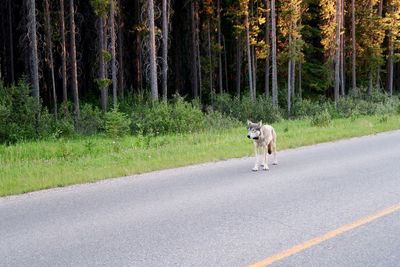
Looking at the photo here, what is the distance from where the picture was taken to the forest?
30.6m

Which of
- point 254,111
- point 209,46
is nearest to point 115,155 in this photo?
point 254,111

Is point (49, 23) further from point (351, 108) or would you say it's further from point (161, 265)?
point (161, 265)

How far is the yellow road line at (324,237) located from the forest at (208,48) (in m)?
20.1

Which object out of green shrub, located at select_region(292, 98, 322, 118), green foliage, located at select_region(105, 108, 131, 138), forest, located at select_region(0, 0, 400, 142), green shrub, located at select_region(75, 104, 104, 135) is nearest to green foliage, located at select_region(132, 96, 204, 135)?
green foliage, located at select_region(105, 108, 131, 138)

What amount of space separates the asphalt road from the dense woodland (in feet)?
62.2

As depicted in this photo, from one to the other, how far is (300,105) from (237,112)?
6951 mm

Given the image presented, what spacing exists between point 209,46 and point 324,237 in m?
33.0

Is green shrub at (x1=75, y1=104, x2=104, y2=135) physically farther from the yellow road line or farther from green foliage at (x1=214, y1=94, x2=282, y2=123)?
the yellow road line

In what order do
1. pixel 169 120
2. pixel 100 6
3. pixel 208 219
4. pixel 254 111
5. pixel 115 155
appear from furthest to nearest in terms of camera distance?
pixel 254 111, pixel 100 6, pixel 169 120, pixel 115 155, pixel 208 219

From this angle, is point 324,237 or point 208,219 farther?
point 208,219

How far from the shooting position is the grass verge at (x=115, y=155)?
33.9 ft

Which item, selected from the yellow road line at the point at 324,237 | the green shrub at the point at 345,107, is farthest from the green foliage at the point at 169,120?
the green shrub at the point at 345,107

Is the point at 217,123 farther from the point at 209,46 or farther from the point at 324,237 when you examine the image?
the point at 209,46

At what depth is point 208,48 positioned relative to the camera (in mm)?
38375
